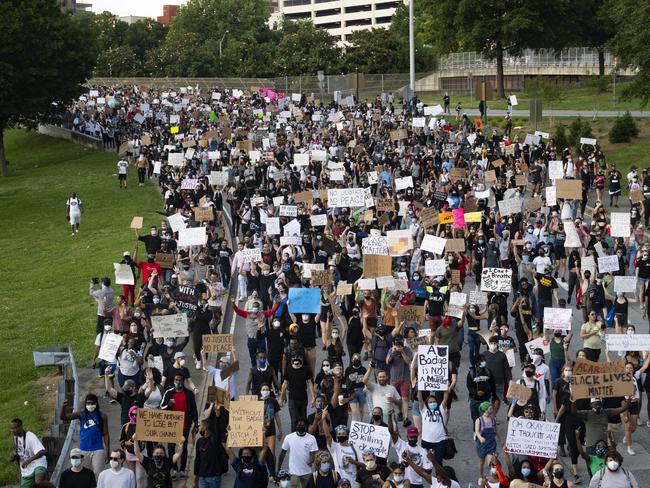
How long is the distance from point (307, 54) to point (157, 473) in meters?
82.6

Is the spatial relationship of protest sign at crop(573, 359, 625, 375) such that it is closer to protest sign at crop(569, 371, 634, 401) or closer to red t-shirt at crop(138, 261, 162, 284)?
protest sign at crop(569, 371, 634, 401)

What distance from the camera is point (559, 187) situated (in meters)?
27.7

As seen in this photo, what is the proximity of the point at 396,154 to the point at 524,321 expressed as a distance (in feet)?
69.5

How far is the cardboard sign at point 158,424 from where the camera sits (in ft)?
43.5

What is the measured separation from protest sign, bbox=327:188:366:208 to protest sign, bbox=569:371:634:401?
14.4 m

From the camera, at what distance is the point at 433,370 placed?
1490 centimetres

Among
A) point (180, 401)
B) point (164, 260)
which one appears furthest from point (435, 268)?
point (180, 401)

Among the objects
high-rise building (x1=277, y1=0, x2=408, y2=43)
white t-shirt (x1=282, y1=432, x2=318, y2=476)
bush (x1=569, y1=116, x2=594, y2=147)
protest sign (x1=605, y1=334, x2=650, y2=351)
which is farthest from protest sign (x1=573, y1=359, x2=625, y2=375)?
high-rise building (x1=277, y1=0, x2=408, y2=43)

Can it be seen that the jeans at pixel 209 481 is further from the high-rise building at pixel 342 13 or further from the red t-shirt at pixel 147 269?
the high-rise building at pixel 342 13

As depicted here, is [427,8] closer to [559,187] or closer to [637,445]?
[559,187]

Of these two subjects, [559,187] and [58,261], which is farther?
[58,261]

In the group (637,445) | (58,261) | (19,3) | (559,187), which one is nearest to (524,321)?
(637,445)

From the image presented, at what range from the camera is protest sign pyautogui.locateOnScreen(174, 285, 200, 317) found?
61.6 ft

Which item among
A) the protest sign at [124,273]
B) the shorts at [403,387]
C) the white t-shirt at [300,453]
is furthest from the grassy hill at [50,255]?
the shorts at [403,387]
